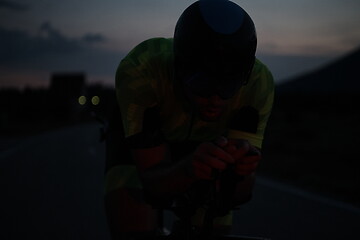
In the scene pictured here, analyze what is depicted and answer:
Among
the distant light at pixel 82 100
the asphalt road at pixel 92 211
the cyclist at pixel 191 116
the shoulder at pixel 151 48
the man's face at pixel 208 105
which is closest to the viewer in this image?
the cyclist at pixel 191 116

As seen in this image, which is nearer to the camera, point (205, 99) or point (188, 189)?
point (188, 189)

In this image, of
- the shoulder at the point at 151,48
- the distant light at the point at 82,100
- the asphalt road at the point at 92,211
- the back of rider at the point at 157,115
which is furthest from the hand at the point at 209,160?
the asphalt road at the point at 92,211

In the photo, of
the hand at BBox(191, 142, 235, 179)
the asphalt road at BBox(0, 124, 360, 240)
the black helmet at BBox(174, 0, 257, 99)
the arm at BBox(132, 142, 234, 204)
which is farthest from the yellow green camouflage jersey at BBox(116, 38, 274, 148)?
the asphalt road at BBox(0, 124, 360, 240)

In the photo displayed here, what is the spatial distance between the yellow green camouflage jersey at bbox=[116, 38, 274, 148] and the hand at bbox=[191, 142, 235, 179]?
611 millimetres

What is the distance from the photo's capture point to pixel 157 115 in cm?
252

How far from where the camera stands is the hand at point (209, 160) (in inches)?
68.8

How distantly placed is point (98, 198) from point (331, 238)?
383 centimetres

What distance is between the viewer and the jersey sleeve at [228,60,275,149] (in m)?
2.48

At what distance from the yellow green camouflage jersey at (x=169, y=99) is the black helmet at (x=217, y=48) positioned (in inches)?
11.7

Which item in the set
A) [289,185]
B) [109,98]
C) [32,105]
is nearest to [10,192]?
[289,185]

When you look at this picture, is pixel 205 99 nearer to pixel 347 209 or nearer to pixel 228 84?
pixel 228 84

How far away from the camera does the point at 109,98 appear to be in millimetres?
3229

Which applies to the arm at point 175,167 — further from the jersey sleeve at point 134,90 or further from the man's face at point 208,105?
the man's face at point 208,105

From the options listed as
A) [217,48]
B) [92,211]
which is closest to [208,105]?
[217,48]
